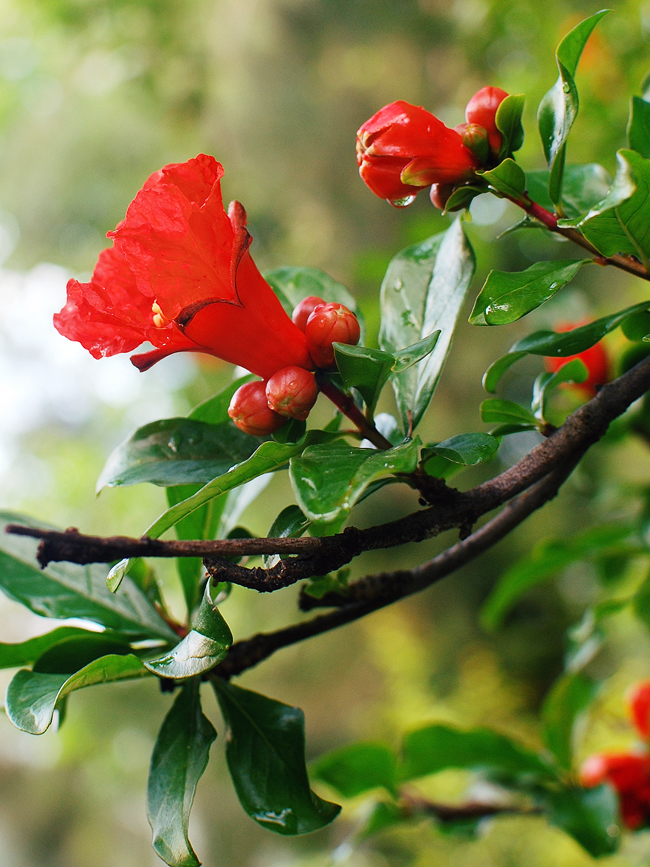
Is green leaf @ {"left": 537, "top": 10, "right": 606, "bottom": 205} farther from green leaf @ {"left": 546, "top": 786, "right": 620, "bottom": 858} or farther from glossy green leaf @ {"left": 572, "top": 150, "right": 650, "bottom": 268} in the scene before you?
green leaf @ {"left": 546, "top": 786, "right": 620, "bottom": 858}

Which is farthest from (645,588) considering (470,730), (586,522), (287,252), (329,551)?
(287,252)

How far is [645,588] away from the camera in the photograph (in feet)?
1.86

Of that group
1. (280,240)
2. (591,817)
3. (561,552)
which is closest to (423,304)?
(561,552)

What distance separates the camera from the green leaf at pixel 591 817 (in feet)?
1.57

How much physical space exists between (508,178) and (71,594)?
32 cm

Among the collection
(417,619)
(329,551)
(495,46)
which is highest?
(495,46)

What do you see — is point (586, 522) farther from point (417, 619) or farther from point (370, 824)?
point (370, 824)

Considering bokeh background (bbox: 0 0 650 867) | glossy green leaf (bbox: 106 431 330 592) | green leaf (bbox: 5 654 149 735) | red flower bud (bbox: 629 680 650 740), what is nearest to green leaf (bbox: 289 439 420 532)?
glossy green leaf (bbox: 106 431 330 592)

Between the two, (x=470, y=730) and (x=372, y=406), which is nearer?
(x=372, y=406)

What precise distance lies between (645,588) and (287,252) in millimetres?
1580

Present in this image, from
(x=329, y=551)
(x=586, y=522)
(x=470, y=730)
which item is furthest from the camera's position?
(x=586, y=522)

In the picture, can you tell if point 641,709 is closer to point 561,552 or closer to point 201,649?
point 561,552

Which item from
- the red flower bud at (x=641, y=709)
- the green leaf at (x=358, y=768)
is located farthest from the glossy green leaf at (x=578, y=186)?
the red flower bud at (x=641, y=709)

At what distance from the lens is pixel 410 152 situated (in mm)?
265
